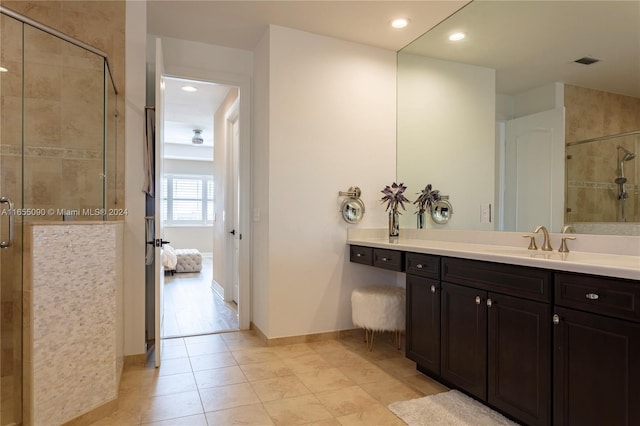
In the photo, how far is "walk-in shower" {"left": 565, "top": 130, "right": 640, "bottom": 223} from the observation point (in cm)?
191

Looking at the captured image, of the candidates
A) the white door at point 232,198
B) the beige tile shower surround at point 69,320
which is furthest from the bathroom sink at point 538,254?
the white door at point 232,198

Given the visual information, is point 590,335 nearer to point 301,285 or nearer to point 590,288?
point 590,288

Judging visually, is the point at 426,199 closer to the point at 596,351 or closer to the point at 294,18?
the point at 294,18

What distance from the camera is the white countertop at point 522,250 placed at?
4.98 ft

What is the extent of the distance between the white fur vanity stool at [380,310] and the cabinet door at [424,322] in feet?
1.32

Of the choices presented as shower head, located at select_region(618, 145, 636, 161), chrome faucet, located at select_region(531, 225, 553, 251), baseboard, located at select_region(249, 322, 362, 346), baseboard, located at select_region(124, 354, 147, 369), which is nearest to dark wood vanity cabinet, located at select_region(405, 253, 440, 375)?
chrome faucet, located at select_region(531, 225, 553, 251)

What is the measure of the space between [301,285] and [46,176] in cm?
199

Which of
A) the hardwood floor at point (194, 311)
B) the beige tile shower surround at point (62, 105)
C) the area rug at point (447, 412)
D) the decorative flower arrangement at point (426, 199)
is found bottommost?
the hardwood floor at point (194, 311)

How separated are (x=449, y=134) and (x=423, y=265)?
1377 millimetres

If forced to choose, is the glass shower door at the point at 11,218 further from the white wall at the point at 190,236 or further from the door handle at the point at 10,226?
the white wall at the point at 190,236

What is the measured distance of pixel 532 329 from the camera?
1756 mm

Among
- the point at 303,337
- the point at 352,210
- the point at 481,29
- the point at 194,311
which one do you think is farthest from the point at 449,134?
the point at 194,311

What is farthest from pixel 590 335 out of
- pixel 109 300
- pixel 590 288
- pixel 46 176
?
pixel 46 176

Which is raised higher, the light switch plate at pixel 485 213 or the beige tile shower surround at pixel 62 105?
the beige tile shower surround at pixel 62 105
